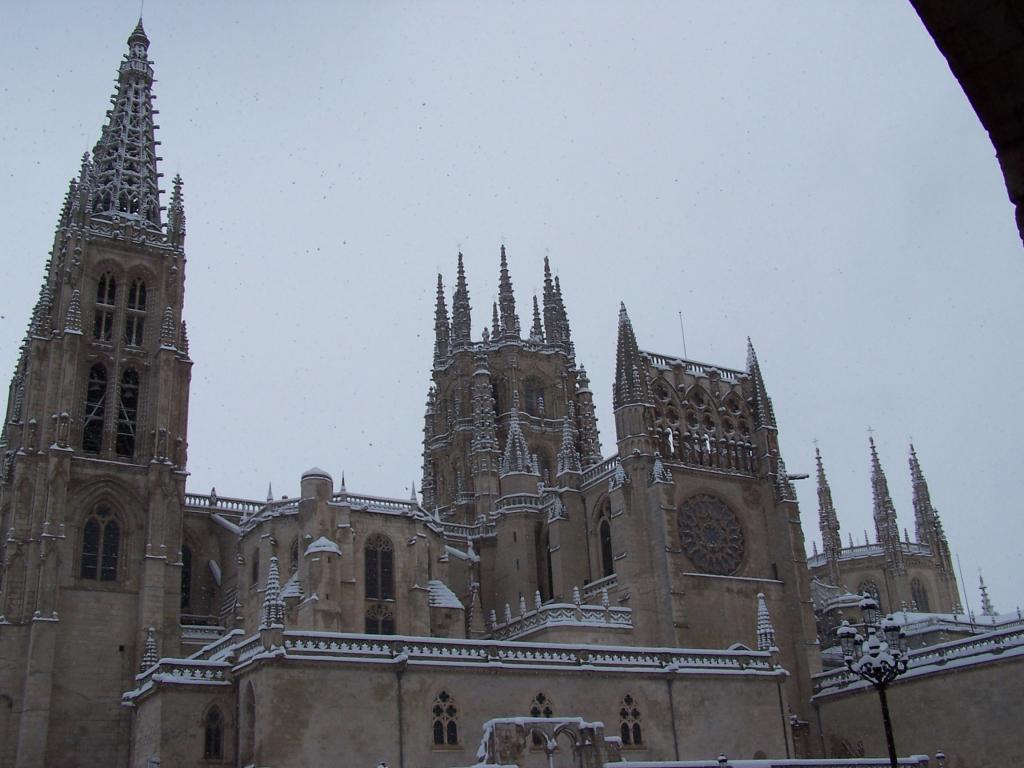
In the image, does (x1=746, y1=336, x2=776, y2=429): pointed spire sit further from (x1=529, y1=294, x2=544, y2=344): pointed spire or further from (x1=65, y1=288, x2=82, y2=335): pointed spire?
(x1=65, y1=288, x2=82, y2=335): pointed spire

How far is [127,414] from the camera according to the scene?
178 ft

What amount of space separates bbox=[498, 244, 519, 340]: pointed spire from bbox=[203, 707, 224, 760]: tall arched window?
46.0 metres

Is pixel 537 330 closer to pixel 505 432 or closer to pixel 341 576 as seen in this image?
pixel 505 432

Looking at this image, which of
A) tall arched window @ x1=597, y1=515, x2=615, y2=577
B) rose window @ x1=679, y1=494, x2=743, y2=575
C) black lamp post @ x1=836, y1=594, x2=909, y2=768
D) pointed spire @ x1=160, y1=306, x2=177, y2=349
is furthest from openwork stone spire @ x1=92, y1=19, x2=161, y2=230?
black lamp post @ x1=836, y1=594, x2=909, y2=768

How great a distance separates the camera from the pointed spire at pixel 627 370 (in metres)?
50.9

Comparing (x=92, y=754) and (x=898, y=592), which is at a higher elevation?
(x=898, y=592)

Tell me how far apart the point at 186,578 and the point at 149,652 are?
1273 centimetres

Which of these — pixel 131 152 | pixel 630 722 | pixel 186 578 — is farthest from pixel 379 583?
pixel 131 152

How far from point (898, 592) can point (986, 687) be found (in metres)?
34.3

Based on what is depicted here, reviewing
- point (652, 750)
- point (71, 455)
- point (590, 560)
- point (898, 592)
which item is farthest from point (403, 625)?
point (898, 592)

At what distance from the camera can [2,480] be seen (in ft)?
174

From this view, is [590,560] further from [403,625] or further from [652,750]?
[652,750]

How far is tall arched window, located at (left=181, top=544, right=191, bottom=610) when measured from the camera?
54431mm

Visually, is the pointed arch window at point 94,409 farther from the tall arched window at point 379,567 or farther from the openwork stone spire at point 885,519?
the openwork stone spire at point 885,519
